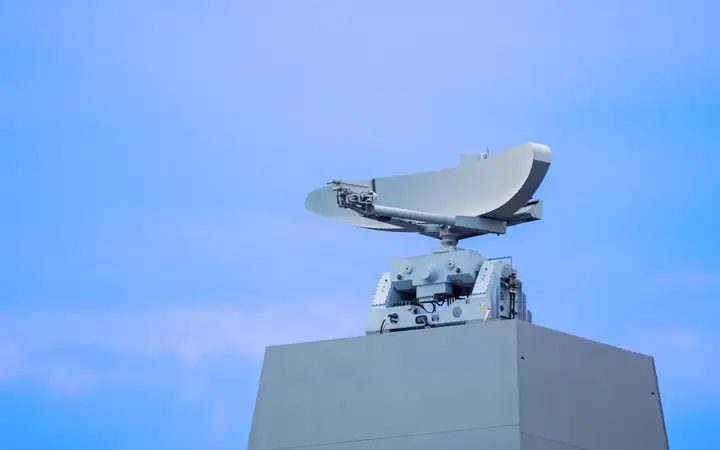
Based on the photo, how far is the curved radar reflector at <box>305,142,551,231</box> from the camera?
27.2 metres

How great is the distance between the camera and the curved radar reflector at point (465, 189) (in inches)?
1071

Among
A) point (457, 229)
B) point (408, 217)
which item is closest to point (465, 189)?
point (457, 229)

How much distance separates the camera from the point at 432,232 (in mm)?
28953

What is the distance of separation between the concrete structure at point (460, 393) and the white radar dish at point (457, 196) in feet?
9.37

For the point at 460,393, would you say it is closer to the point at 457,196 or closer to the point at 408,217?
the point at 408,217

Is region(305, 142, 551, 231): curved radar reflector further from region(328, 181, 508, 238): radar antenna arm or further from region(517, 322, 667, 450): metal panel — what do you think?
region(517, 322, 667, 450): metal panel

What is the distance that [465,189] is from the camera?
28859 millimetres

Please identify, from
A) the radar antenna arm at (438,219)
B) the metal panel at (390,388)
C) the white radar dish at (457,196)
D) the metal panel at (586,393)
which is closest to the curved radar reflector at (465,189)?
the white radar dish at (457,196)

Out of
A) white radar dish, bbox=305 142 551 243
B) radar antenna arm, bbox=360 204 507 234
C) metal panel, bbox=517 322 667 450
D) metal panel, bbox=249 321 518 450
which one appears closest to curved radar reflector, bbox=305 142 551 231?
white radar dish, bbox=305 142 551 243

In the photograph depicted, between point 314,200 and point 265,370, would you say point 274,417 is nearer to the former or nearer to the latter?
point 265,370

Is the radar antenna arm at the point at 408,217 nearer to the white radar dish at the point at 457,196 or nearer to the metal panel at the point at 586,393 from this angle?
the white radar dish at the point at 457,196

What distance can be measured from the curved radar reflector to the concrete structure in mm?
3121

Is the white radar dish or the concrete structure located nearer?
the concrete structure

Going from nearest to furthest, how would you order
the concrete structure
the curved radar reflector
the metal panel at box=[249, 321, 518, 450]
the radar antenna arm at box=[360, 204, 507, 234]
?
the concrete structure, the metal panel at box=[249, 321, 518, 450], the curved radar reflector, the radar antenna arm at box=[360, 204, 507, 234]
